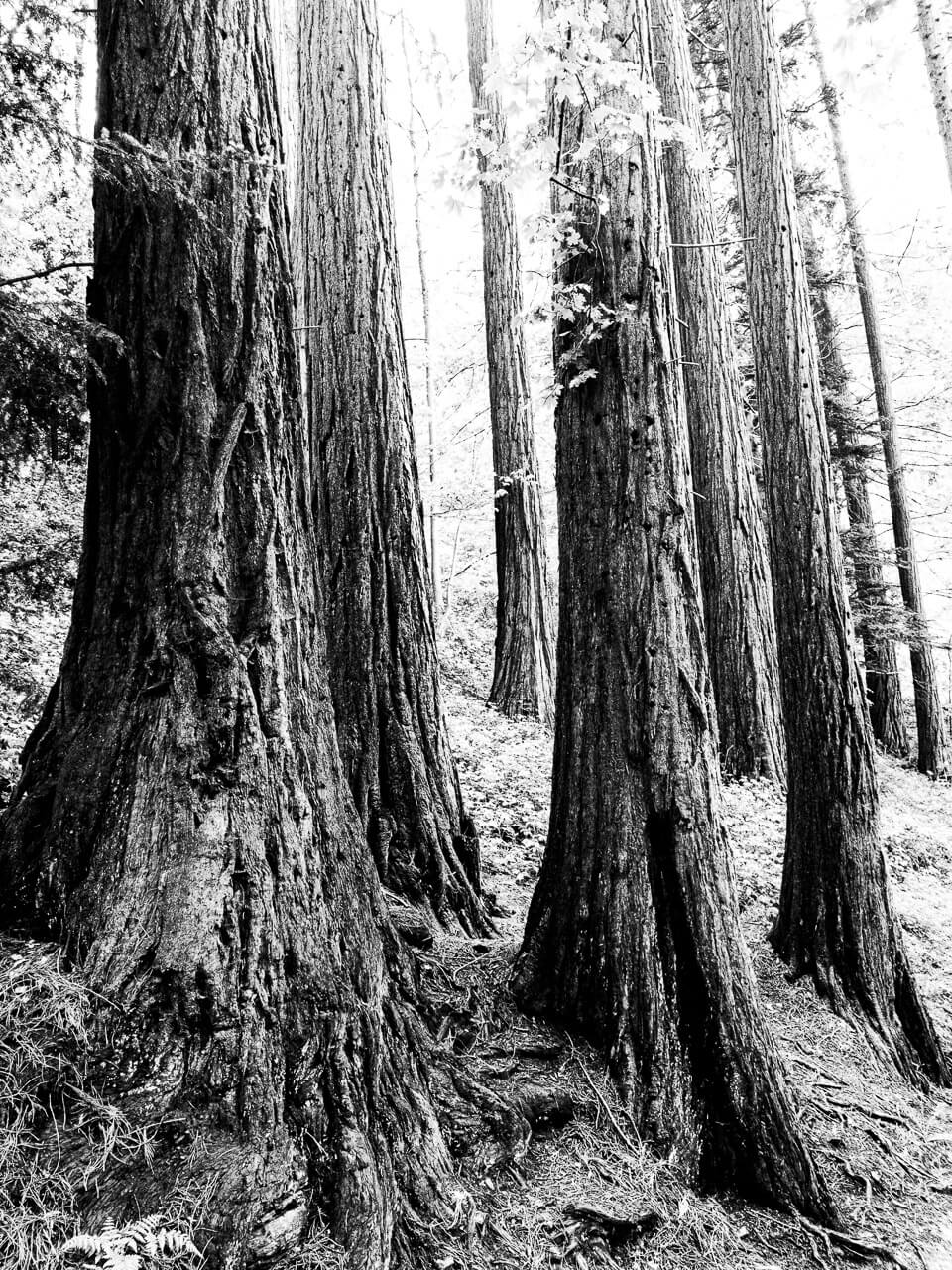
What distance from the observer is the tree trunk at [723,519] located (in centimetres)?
916

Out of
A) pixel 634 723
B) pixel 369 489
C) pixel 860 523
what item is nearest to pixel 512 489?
pixel 369 489

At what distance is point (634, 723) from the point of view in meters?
3.59

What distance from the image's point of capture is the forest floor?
277 centimetres

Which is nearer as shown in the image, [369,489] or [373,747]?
[373,747]

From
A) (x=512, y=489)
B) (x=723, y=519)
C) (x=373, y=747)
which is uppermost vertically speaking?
(x=512, y=489)

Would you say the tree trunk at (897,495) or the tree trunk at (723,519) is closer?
the tree trunk at (723,519)

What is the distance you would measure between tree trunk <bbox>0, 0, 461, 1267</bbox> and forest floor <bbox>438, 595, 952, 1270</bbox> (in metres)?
0.46

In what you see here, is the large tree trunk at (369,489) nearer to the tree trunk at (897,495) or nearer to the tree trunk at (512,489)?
the tree trunk at (512,489)

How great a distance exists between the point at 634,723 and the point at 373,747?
1.57m

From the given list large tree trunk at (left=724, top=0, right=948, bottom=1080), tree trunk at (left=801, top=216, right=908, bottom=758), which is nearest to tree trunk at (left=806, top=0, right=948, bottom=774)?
tree trunk at (left=801, top=216, right=908, bottom=758)

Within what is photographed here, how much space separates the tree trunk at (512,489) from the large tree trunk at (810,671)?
4193mm

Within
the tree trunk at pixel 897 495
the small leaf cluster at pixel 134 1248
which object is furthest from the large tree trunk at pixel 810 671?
the tree trunk at pixel 897 495

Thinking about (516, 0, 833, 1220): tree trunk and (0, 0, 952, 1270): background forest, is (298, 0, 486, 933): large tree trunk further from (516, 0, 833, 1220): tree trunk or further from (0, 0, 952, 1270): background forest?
(516, 0, 833, 1220): tree trunk

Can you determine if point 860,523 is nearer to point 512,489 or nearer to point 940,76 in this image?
point 512,489
